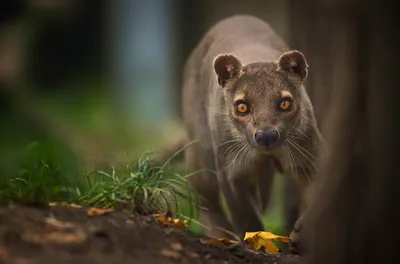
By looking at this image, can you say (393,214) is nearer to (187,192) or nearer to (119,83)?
(187,192)

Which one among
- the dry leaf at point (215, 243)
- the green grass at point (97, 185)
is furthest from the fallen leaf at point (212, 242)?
the green grass at point (97, 185)

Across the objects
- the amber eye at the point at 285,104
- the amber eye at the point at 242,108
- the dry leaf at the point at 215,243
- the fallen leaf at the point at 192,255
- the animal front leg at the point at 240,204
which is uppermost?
the amber eye at the point at 285,104

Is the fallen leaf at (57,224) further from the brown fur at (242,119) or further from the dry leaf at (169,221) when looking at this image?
the brown fur at (242,119)

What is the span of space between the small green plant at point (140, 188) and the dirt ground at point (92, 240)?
0.70ft

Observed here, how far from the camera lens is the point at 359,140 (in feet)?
11.9

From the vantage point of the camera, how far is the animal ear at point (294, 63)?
4.85 m

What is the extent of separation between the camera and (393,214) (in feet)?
11.7

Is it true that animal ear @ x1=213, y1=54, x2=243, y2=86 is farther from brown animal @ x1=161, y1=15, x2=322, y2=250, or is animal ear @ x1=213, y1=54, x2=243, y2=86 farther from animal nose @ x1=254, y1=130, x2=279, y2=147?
animal nose @ x1=254, y1=130, x2=279, y2=147

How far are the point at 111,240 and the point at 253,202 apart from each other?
98.8 inches

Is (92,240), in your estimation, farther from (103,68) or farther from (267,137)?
(103,68)

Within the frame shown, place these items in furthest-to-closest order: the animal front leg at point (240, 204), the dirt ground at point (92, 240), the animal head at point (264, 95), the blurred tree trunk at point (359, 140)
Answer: the animal front leg at point (240, 204)
the animal head at point (264, 95)
the blurred tree trunk at point (359, 140)
the dirt ground at point (92, 240)

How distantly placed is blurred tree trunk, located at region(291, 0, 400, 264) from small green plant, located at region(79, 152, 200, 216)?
3.34ft

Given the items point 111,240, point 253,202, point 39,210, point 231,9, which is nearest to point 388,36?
point 111,240

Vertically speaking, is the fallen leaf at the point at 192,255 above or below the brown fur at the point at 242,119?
below
